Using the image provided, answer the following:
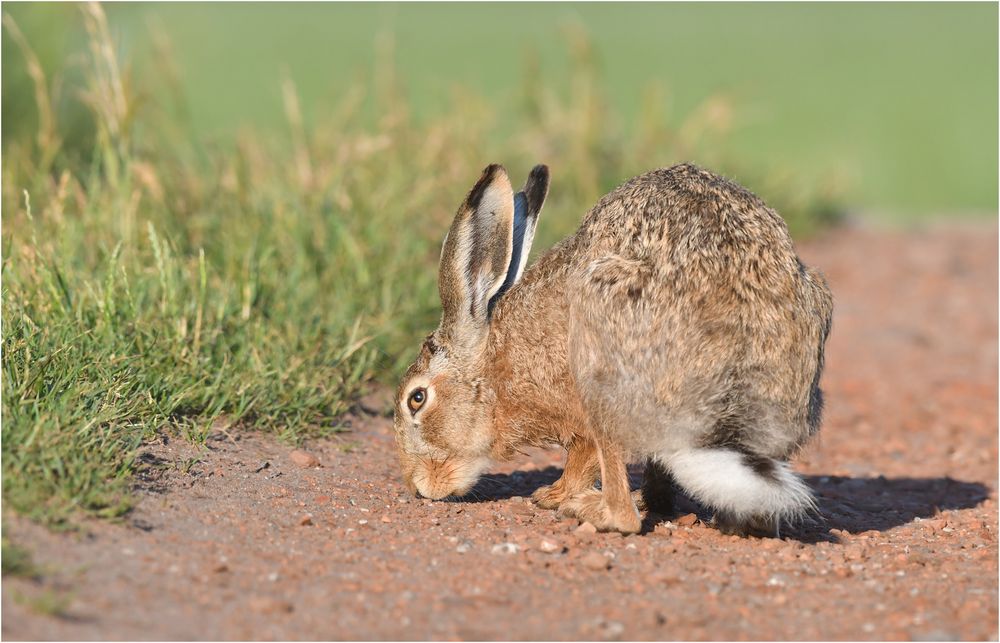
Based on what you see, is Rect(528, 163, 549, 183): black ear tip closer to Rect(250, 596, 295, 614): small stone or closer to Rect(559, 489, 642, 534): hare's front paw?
Rect(559, 489, 642, 534): hare's front paw

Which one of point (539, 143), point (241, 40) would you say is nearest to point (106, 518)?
point (539, 143)

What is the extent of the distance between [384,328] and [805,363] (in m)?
2.45

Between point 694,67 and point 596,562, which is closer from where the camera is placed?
point 596,562

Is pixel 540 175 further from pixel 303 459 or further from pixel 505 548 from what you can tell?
pixel 505 548

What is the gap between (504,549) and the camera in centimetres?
439

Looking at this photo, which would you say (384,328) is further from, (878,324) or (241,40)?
(241,40)

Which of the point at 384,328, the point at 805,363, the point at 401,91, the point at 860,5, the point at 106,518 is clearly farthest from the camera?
the point at 860,5

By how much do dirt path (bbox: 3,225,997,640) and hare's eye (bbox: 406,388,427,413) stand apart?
0.35 metres

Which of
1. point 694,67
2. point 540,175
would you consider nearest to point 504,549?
point 540,175

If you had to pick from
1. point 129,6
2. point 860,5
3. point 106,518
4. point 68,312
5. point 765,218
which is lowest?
point 106,518

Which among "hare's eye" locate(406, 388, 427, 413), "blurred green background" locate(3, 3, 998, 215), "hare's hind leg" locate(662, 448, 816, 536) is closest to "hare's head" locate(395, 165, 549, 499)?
"hare's eye" locate(406, 388, 427, 413)

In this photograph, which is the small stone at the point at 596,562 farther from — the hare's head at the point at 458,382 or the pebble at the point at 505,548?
the hare's head at the point at 458,382

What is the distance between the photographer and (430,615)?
3711 mm

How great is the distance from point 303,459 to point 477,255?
1.17 m
